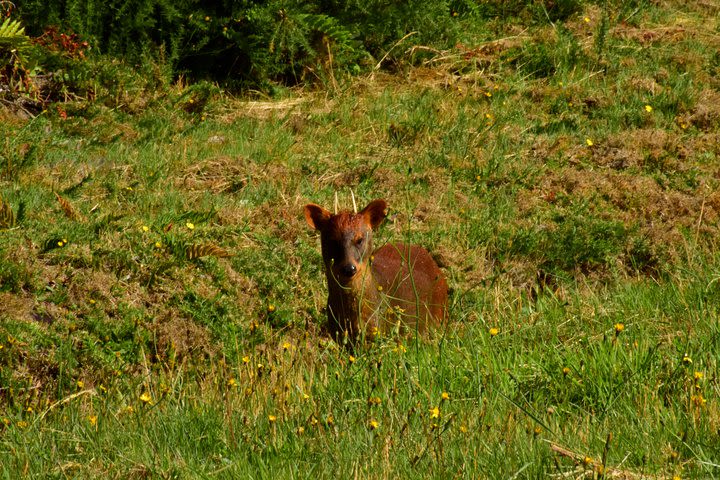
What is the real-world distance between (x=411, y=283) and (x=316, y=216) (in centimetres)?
80

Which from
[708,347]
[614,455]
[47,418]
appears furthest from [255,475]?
[708,347]

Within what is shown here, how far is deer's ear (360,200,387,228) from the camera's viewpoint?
7137 mm

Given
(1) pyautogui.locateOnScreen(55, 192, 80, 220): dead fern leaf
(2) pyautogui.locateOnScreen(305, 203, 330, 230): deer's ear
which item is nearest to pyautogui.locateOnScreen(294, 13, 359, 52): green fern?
(1) pyautogui.locateOnScreen(55, 192, 80, 220): dead fern leaf

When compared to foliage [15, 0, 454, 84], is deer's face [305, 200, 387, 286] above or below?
below

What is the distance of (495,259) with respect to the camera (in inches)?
365

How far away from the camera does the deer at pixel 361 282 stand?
679 cm

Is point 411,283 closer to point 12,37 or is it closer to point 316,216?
point 316,216

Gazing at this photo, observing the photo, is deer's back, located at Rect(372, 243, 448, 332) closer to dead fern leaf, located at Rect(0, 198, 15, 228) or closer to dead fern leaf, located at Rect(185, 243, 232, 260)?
dead fern leaf, located at Rect(185, 243, 232, 260)

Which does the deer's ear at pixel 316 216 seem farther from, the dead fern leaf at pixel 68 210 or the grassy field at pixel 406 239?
the dead fern leaf at pixel 68 210

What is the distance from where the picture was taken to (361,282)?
→ 6.88m

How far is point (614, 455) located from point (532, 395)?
1.00 metres

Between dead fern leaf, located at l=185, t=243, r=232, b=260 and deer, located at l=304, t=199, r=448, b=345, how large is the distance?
148 cm

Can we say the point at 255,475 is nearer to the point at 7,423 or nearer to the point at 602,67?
the point at 7,423

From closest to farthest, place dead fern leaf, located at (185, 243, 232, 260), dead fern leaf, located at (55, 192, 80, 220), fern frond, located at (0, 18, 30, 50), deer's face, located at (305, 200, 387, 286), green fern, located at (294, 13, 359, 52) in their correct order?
deer's face, located at (305, 200, 387, 286), dead fern leaf, located at (185, 243, 232, 260), dead fern leaf, located at (55, 192, 80, 220), fern frond, located at (0, 18, 30, 50), green fern, located at (294, 13, 359, 52)
